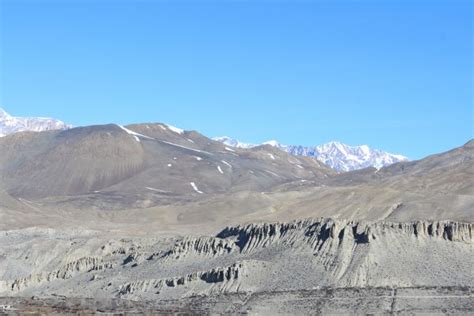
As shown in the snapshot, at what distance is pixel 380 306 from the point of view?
5866 cm

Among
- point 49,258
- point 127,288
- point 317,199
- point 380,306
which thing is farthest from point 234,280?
point 317,199

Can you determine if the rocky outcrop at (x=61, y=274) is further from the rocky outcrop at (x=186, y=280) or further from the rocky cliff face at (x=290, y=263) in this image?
the rocky outcrop at (x=186, y=280)

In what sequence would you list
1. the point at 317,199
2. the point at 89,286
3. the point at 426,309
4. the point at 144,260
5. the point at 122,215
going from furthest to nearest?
the point at 122,215, the point at 317,199, the point at 144,260, the point at 89,286, the point at 426,309

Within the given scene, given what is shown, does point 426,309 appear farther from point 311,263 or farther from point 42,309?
point 42,309

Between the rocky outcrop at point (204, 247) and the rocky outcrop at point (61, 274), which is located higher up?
the rocky outcrop at point (204, 247)

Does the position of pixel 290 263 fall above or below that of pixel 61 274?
above

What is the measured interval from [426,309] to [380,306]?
2.45m

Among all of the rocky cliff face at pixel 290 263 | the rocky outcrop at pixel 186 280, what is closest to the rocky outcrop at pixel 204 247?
the rocky cliff face at pixel 290 263

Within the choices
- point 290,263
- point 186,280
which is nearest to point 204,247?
point 186,280

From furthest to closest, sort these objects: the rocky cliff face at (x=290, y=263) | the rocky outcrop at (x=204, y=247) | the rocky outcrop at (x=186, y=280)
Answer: the rocky outcrop at (x=204, y=247) → the rocky outcrop at (x=186, y=280) → the rocky cliff face at (x=290, y=263)

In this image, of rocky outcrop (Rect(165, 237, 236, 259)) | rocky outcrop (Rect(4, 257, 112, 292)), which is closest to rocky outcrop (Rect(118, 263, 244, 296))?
rocky outcrop (Rect(165, 237, 236, 259))

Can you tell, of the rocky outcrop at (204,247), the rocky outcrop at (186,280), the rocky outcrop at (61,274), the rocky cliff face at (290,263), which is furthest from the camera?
the rocky outcrop at (61,274)

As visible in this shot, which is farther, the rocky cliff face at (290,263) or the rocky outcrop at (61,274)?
the rocky outcrop at (61,274)

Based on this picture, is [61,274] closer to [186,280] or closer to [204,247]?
[204,247]
